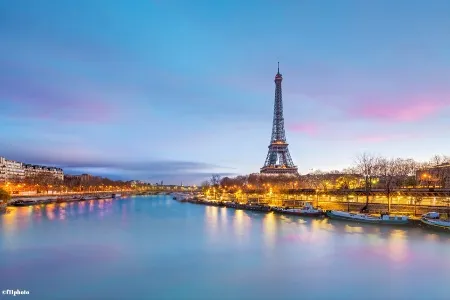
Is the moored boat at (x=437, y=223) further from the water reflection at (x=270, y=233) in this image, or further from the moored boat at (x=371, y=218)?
the water reflection at (x=270, y=233)

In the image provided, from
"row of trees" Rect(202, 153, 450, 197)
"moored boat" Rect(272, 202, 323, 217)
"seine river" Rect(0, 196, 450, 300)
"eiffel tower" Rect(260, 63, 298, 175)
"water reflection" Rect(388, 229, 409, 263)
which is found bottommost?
"seine river" Rect(0, 196, 450, 300)

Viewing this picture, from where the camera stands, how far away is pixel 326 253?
22719 mm

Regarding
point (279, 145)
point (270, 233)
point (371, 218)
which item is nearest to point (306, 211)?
point (371, 218)

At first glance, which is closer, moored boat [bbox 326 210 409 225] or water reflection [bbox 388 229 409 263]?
water reflection [bbox 388 229 409 263]

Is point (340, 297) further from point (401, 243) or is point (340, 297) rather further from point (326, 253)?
point (401, 243)

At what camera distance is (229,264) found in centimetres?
2011

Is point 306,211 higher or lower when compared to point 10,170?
lower

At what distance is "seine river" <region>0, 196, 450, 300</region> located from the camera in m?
15.3

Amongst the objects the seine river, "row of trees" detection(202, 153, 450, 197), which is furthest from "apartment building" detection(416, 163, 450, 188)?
the seine river

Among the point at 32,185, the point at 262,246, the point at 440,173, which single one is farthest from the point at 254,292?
the point at 32,185

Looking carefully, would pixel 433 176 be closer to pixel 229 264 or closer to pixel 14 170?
pixel 229 264

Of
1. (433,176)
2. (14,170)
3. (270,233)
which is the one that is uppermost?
(14,170)

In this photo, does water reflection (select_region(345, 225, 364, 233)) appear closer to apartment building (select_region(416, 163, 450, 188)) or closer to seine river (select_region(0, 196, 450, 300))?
seine river (select_region(0, 196, 450, 300))

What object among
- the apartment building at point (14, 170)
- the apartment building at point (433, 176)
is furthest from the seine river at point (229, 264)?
the apartment building at point (14, 170)
